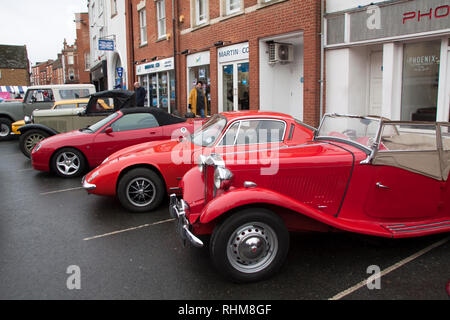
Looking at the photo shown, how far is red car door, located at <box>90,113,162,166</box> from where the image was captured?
7.54m

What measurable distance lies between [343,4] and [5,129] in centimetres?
1373

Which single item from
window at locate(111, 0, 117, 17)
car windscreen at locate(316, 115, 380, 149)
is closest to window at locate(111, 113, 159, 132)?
car windscreen at locate(316, 115, 380, 149)

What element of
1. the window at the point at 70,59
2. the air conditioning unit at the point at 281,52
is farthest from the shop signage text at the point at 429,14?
the window at the point at 70,59

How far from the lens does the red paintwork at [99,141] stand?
7.55 metres

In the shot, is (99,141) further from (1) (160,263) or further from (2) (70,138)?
(1) (160,263)

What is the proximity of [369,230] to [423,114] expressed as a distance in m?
5.86

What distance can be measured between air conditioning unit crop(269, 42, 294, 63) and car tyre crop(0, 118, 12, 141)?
11.1m

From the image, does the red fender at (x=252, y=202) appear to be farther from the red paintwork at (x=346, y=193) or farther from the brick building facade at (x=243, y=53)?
the brick building facade at (x=243, y=53)

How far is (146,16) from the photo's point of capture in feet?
64.5

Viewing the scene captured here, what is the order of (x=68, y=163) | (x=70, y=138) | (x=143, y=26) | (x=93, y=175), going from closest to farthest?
(x=93, y=175), (x=70, y=138), (x=68, y=163), (x=143, y=26)

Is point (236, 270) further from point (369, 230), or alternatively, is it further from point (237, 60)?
point (237, 60)

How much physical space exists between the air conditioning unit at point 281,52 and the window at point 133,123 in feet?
17.0

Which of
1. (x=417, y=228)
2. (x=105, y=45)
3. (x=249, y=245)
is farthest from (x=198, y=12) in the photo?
(x=249, y=245)

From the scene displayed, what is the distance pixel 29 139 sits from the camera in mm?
10102
